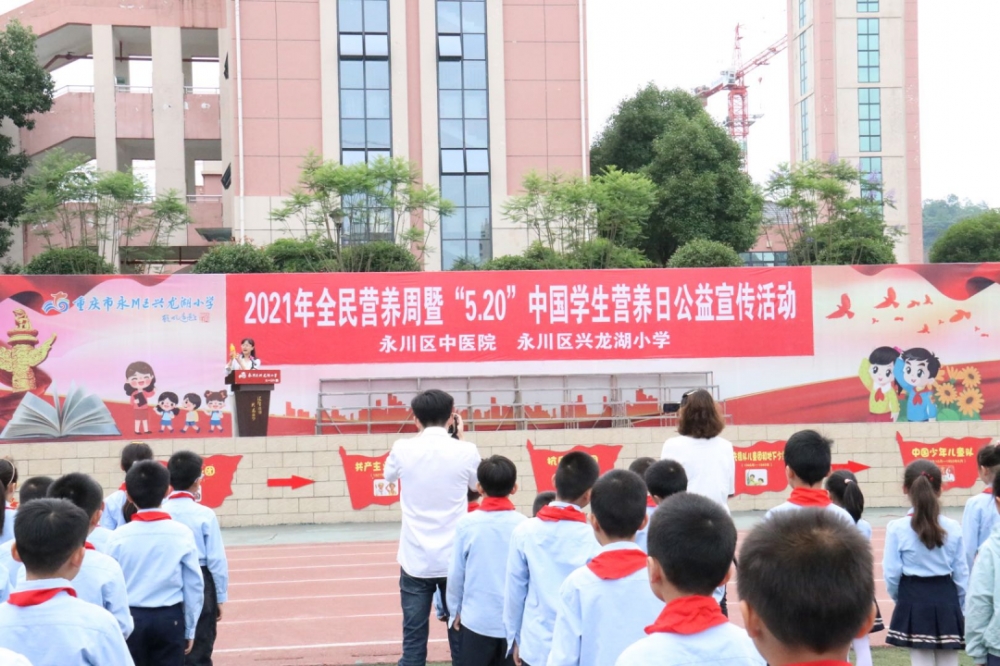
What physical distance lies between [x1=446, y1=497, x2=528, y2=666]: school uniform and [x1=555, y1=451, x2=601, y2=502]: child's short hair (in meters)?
0.59

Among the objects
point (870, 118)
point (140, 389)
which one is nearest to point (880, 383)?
point (140, 389)

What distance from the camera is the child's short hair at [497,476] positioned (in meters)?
4.53

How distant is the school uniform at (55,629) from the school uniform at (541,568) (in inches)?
56.4

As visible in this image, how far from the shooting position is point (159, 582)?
4.65m

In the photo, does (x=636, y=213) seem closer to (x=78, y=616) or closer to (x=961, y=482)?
(x=961, y=482)

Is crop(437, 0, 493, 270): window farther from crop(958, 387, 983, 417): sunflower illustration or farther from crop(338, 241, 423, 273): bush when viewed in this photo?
crop(958, 387, 983, 417): sunflower illustration

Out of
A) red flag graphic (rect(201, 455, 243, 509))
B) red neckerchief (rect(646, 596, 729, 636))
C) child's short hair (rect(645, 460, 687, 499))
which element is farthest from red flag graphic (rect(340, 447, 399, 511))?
red neckerchief (rect(646, 596, 729, 636))

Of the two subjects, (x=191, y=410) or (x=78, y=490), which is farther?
(x=191, y=410)

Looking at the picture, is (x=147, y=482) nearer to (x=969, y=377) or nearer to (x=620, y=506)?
(x=620, y=506)

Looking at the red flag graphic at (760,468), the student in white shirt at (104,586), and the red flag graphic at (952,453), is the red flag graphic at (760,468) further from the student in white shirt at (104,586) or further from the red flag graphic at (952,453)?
the student in white shirt at (104,586)

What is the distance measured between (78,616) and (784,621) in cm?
212

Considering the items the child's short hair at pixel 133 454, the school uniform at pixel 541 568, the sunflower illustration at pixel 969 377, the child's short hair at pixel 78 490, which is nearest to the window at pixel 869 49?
the sunflower illustration at pixel 969 377

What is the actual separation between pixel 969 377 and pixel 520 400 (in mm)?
6544

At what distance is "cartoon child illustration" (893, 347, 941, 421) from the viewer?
15.4 meters
